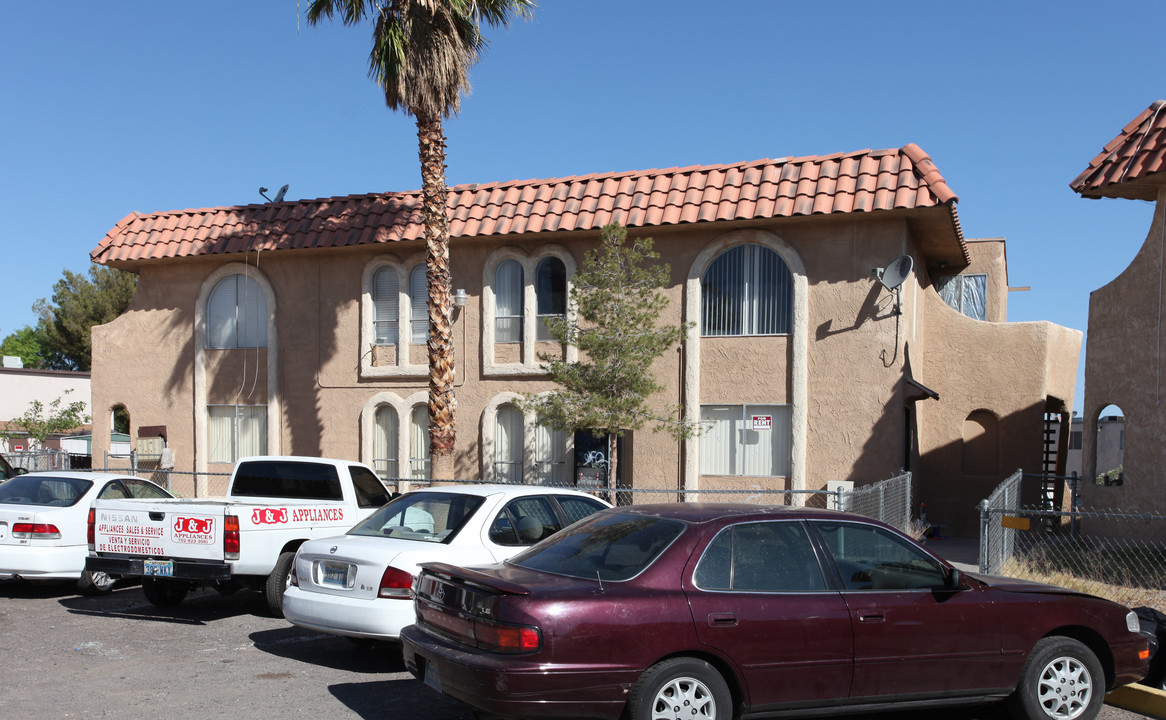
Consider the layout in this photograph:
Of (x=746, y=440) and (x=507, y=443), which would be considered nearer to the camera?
(x=746, y=440)

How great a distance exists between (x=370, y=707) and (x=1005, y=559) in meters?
7.95

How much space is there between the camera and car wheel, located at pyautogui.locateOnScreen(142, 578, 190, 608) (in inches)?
406

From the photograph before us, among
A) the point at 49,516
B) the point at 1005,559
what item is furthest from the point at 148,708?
the point at 1005,559

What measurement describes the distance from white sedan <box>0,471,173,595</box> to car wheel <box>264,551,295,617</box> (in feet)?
8.39

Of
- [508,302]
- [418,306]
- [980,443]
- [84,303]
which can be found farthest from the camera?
[84,303]

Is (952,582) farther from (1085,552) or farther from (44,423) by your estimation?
(44,423)

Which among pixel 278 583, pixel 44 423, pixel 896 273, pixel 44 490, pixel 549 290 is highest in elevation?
pixel 896 273

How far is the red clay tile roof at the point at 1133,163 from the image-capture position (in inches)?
503

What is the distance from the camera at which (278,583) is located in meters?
9.55

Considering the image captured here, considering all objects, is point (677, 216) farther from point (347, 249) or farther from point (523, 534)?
point (523, 534)

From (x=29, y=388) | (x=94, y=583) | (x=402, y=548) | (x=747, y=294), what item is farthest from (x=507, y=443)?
(x=29, y=388)

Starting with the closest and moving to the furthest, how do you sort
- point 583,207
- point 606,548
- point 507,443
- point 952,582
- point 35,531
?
point 606,548 → point 952,582 → point 35,531 → point 583,207 → point 507,443

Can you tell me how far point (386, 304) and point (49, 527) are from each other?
10.0 metres

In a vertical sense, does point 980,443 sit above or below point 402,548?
below
